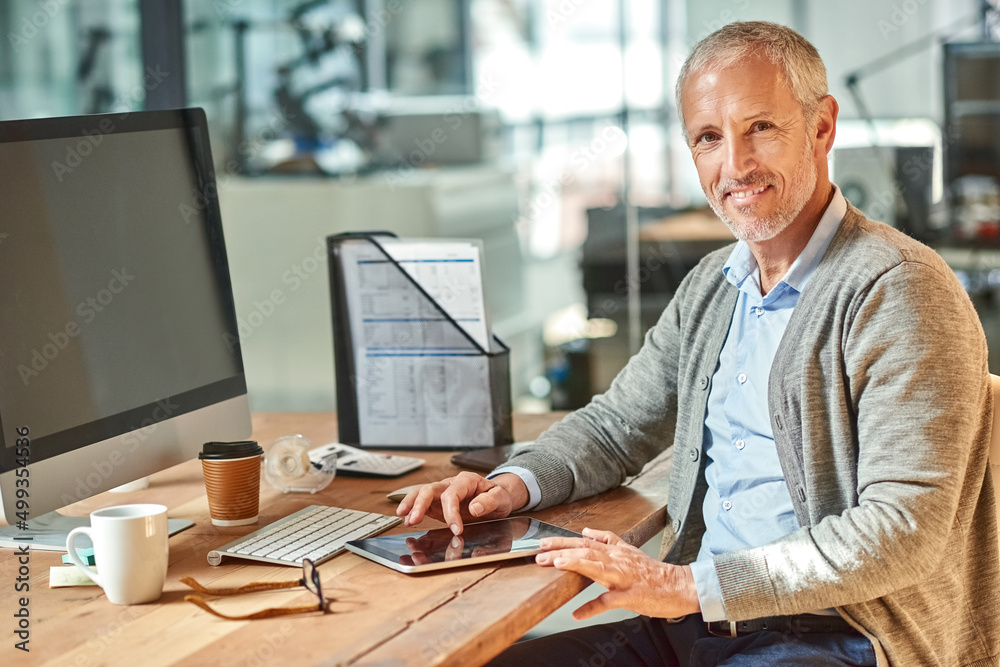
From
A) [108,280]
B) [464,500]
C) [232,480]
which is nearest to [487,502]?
[464,500]

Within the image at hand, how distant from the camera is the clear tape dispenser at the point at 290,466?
157 cm

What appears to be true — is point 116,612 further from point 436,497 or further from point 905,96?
point 905,96

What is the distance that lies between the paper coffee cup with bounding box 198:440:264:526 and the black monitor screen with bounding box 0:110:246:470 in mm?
108

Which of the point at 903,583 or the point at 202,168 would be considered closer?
the point at 903,583

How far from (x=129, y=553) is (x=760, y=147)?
0.91 metres

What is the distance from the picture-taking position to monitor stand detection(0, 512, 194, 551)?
1.33 m

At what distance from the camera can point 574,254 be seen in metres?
3.72

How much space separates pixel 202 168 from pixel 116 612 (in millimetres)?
697

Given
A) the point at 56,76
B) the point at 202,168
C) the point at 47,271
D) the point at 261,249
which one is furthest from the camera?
the point at 261,249

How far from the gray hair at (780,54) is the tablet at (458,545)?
633 mm

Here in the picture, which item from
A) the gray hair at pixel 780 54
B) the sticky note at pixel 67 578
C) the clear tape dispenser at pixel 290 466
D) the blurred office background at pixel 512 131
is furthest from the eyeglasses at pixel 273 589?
the blurred office background at pixel 512 131

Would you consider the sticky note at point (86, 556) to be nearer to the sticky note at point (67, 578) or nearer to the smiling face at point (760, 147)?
the sticky note at point (67, 578)

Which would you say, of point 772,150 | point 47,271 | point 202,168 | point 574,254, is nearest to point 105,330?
point 47,271

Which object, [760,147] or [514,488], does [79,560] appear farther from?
[760,147]
